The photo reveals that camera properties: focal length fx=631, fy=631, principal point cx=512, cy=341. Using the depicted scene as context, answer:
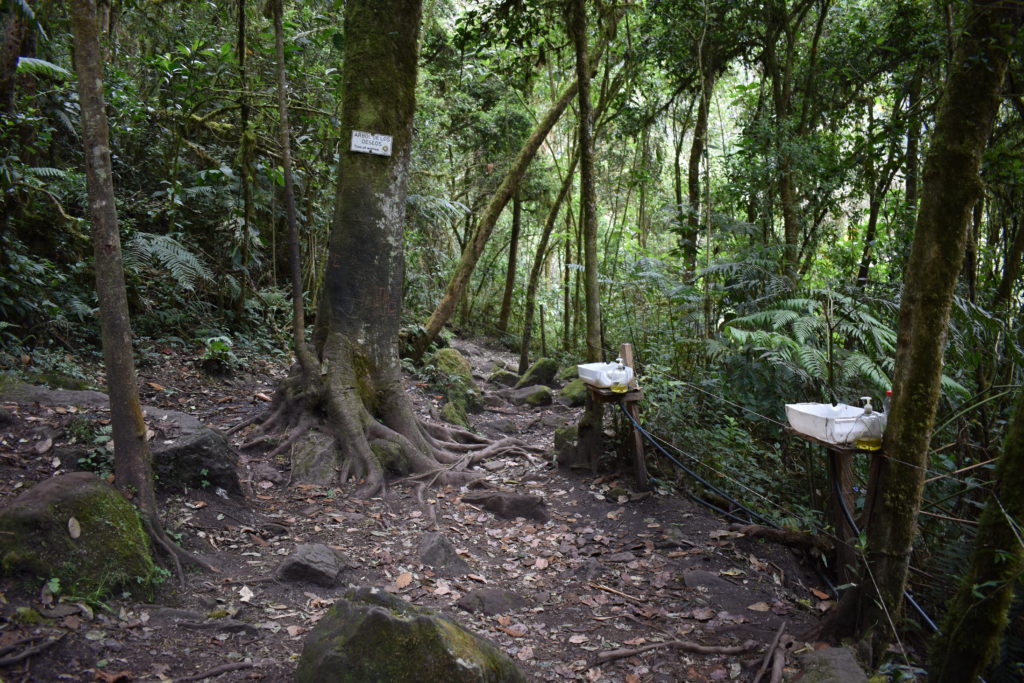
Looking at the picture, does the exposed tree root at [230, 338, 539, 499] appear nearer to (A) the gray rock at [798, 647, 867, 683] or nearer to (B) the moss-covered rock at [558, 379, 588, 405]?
(A) the gray rock at [798, 647, 867, 683]

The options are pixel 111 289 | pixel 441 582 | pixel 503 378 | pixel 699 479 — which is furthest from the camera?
pixel 503 378

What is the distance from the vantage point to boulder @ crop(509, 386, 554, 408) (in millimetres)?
9711

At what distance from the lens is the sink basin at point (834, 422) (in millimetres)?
3426

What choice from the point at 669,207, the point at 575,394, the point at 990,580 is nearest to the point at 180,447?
the point at 990,580

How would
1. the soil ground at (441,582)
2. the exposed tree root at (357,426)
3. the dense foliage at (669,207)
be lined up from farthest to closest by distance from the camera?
the exposed tree root at (357,426)
the dense foliage at (669,207)
the soil ground at (441,582)

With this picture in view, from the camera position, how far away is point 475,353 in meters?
14.5

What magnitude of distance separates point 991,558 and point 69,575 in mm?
3915

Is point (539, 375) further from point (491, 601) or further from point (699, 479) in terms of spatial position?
point (491, 601)

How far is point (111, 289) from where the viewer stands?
3.17 meters

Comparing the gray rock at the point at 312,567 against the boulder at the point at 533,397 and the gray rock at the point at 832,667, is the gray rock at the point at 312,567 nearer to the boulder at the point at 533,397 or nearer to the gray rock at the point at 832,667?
the gray rock at the point at 832,667

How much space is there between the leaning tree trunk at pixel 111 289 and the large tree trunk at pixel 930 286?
11.8 feet

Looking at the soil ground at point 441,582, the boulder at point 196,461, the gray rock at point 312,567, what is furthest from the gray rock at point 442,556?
the boulder at point 196,461

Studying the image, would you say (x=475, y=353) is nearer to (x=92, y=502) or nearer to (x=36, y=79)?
(x=36, y=79)

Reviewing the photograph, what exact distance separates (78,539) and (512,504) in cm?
306
